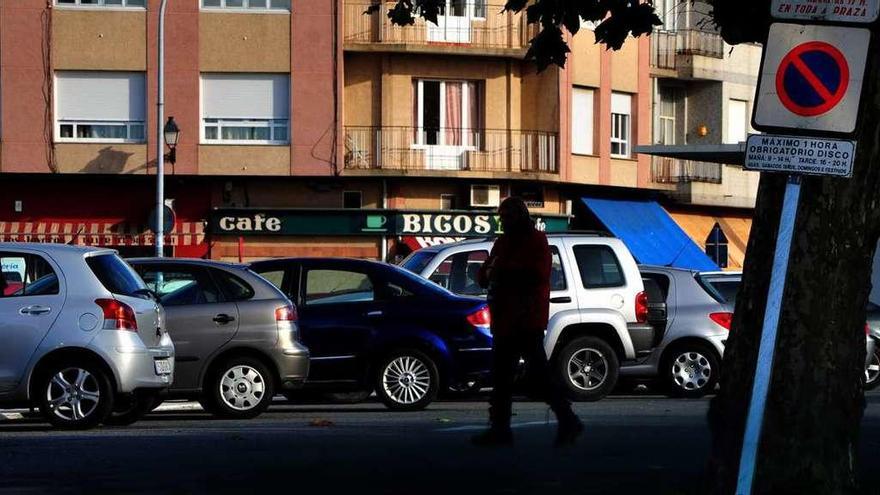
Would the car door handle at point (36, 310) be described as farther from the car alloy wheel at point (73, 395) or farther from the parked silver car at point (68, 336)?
the car alloy wheel at point (73, 395)

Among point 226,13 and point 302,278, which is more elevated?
point 226,13

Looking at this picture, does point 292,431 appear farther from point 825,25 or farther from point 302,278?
point 825,25

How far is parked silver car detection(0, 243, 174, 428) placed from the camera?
1443 centimetres

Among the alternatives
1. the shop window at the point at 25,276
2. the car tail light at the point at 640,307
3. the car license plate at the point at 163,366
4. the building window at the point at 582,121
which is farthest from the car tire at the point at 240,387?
the building window at the point at 582,121

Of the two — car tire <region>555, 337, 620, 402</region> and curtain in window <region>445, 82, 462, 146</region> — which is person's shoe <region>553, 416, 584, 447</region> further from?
curtain in window <region>445, 82, 462, 146</region>

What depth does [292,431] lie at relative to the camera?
14.5 meters

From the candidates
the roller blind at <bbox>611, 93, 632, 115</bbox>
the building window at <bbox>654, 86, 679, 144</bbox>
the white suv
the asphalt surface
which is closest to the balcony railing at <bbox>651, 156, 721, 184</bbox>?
the building window at <bbox>654, 86, 679, 144</bbox>

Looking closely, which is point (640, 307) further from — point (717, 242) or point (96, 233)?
point (96, 233)

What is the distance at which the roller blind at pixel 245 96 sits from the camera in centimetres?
3978

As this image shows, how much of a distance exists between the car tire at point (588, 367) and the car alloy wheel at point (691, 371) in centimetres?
158

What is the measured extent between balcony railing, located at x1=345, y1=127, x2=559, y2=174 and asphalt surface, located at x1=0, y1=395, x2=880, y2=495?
78.2 ft

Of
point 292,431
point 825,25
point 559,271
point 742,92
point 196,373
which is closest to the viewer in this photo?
point 825,25

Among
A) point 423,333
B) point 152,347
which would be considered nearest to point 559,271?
point 423,333

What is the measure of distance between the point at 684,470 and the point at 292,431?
169 inches
